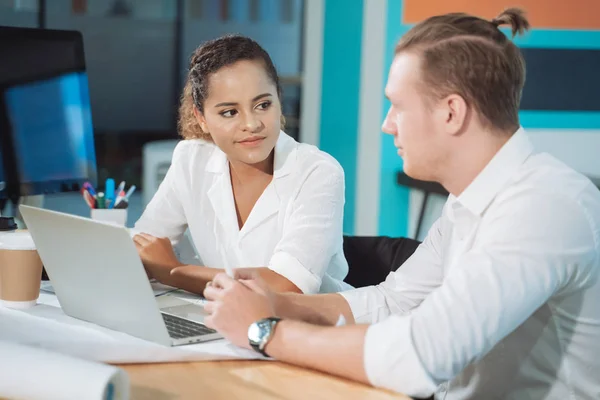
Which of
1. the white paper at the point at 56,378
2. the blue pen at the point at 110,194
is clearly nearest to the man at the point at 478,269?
the white paper at the point at 56,378

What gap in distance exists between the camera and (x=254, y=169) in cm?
210

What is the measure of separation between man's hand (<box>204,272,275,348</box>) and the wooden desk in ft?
0.16

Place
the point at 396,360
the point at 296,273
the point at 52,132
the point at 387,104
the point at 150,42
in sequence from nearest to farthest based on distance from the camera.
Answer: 1. the point at 396,360
2. the point at 296,273
3. the point at 52,132
4. the point at 387,104
5. the point at 150,42

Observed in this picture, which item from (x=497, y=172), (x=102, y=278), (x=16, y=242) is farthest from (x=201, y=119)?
(x=497, y=172)

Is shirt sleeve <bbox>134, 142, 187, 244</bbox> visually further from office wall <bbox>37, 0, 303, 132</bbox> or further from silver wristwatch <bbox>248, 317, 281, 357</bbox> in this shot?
office wall <bbox>37, 0, 303, 132</bbox>

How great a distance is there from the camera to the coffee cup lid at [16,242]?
1468 millimetres

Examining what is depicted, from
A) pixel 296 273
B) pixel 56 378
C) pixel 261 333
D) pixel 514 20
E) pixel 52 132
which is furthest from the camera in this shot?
pixel 52 132

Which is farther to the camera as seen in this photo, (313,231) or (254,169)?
(254,169)

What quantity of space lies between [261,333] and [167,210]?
3.10 ft

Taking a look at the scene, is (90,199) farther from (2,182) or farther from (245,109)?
(245,109)

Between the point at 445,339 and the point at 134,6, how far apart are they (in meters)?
5.36

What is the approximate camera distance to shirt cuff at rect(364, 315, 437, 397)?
46.1 inches

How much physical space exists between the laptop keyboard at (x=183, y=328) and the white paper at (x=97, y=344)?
0.14 feet

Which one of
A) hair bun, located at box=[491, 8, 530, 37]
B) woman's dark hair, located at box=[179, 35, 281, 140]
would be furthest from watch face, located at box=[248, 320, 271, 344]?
woman's dark hair, located at box=[179, 35, 281, 140]
